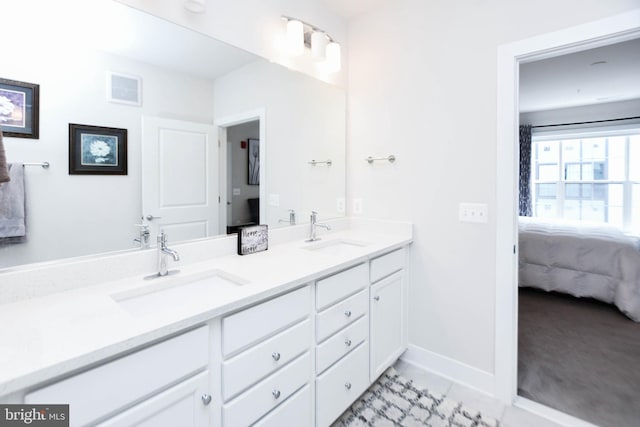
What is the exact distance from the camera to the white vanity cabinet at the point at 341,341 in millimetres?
1459

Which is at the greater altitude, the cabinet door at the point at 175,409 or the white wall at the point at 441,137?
the white wall at the point at 441,137

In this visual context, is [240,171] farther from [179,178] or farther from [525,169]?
[525,169]

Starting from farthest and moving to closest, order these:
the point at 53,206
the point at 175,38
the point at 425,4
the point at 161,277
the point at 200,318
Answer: the point at 425,4 → the point at 175,38 → the point at 161,277 → the point at 53,206 → the point at 200,318

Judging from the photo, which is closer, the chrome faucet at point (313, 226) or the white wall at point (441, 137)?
the white wall at point (441, 137)

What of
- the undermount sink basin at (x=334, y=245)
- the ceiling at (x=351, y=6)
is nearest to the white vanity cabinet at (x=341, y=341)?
the undermount sink basin at (x=334, y=245)

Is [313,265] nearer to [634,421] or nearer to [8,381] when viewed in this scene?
[8,381]

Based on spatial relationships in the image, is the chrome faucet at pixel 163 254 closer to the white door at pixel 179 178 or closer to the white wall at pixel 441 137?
the white door at pixel 179 178

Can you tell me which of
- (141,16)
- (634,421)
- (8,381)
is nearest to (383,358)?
(634,421)

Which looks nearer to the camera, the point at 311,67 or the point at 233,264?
the point at 233,264

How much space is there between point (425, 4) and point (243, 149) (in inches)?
60.0

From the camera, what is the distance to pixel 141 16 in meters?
1.36

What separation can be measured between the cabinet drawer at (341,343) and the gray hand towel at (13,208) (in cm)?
121

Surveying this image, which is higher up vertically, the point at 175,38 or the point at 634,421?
the point at 175,38

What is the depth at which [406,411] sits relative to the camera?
1748 millimetres
